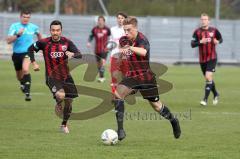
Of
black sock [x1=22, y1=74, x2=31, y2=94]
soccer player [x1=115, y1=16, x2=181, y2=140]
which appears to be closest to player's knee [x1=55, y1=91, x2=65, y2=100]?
soccer player [x1=115, y1=16, x2=181, y2=140]

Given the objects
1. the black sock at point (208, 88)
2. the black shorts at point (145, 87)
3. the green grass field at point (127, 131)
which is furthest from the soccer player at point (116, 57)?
the black shorts at point (145, 87)

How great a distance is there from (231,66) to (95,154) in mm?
31477

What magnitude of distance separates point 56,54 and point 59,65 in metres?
0.21

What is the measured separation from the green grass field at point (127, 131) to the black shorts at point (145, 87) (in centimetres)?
72

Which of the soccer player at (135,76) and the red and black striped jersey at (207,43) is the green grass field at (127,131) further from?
the red and black striped jersey at (207,43)

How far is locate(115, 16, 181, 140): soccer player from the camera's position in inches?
443

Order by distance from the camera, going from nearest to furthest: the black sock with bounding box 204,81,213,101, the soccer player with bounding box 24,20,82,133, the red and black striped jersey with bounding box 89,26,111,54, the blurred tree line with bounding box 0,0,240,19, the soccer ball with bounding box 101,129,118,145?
the soccer ball with bounding box 101,129,118,145 < the soccer player with bounding box 24,20,82,133 < the black sock with bounding box 204,81,213,101 < the red and black striped jersey with bounding box 89,26,111,54 < the blurred tree line with bounding box 0,0,240,19

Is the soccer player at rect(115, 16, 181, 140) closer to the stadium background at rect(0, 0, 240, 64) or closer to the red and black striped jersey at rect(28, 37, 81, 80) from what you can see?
the red and black striped jersey at rect(28, 37, 81, 80)

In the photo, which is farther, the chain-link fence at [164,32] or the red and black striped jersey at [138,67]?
the chain-link fence at [164,32]

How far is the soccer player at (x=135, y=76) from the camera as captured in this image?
443 inches

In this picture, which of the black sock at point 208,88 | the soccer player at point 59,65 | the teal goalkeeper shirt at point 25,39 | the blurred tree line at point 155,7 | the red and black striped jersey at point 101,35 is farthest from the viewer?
the blurred tree line at point 155,7

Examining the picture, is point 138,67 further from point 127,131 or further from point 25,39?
point 25,39

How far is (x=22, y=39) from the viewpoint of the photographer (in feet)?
62.8

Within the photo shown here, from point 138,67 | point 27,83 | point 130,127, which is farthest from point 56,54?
point 27,83
